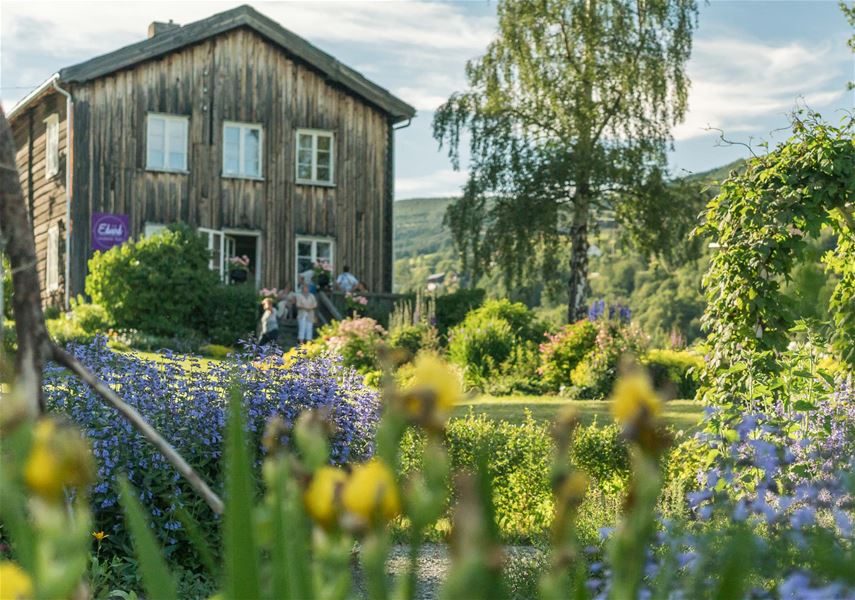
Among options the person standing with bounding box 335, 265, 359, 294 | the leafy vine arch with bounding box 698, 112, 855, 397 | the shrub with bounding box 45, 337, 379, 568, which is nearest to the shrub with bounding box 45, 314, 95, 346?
the person standing with bounding box 335, 265, 359, 294

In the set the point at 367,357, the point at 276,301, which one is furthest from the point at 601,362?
the point at 276,301

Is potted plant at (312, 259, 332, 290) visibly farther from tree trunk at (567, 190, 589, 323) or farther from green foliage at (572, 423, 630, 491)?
green foliage at (572, 423, 630, 491)

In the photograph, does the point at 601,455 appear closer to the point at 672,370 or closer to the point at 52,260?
the point at 672,370

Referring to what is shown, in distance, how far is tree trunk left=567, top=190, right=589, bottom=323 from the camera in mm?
26156

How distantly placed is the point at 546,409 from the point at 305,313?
24.3 feet

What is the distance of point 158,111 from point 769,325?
59.3ft

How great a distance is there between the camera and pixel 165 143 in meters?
23.4

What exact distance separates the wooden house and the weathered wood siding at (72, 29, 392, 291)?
3cm

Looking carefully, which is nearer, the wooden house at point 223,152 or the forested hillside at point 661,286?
the forested hillside at point 661,286

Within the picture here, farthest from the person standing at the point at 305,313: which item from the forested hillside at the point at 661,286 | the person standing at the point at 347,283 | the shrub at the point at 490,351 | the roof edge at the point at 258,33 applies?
the roof edge at the point at 258,33

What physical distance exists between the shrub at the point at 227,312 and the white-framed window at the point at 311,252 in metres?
3.15

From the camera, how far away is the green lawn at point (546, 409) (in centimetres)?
1317

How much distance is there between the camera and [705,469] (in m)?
6.63

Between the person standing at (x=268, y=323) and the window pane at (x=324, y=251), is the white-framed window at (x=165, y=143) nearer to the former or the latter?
the window pane at (x=324, y=251)
